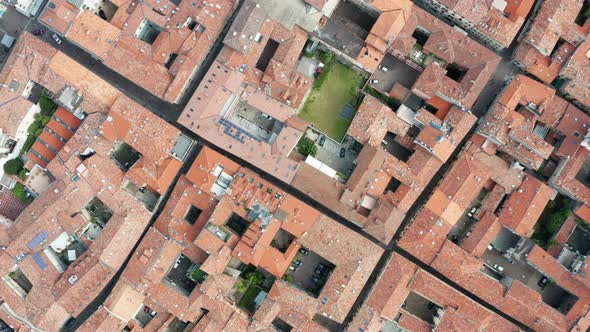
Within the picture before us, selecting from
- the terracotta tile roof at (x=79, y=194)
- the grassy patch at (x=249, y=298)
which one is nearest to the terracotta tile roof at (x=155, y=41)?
the terracotta tile roof at (x=79, y=194)

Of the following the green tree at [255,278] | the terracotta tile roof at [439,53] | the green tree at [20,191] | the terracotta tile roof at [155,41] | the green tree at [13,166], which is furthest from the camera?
the green tree at [20,191]

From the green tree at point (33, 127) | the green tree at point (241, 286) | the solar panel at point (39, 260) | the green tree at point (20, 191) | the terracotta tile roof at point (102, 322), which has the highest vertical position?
the green tree at point (33, 127)

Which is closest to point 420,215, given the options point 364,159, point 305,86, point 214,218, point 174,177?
point 364,159

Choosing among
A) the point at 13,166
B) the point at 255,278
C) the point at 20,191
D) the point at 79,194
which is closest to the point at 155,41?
the point at 79,194

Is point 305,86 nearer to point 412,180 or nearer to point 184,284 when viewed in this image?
point 412,180

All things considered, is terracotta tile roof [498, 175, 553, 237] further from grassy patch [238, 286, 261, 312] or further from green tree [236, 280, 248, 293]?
green tree [236, 280, 248, 293]

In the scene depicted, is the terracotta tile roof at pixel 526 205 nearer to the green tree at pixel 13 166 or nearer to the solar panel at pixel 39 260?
the solar panel at pixel 39 260
